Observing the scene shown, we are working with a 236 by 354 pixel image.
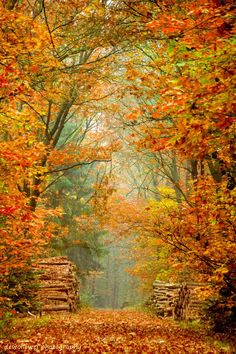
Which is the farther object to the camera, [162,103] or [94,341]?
[94,341]

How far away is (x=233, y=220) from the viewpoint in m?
6.94

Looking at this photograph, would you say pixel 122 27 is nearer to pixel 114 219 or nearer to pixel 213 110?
pixel 213 110

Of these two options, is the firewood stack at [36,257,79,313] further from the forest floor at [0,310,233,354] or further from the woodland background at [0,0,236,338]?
the forest floor at [0,310,233,354]

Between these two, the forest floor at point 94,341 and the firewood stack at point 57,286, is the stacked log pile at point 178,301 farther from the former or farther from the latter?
the forest floor at point 94,341

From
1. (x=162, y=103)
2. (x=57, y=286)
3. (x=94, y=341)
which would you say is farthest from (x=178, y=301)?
(x=162, y=103)

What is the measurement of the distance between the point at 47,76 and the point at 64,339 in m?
6.09

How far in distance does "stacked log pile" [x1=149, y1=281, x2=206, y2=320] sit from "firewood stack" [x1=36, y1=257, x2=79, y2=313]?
397 cm

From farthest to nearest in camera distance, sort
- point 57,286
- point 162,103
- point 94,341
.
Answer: point 57,286 < point 94,341 < point 162,103

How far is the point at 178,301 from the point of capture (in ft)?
46.8

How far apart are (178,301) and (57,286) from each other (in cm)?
474

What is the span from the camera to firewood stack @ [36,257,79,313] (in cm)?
1430

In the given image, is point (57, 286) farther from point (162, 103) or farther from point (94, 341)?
point (162, 103)

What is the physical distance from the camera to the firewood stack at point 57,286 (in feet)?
46.9

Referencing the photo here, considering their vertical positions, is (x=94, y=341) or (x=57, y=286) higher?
(x=94, y=341)
